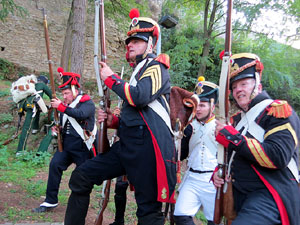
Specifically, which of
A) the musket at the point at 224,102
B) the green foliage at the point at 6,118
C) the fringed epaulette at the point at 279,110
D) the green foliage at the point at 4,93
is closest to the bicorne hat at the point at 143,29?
the musket at the point at 224,102

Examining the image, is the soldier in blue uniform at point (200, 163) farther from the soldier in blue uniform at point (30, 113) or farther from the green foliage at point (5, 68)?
the green foliage at point (5, 68)

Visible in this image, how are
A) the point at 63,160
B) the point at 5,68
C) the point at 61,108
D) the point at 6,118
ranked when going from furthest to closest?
1. the point at 5,68
2. the point at 6,118
3. the point at 63,160
4. the point at 61,108

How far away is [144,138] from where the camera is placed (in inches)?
98.3

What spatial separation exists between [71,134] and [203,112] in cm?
211

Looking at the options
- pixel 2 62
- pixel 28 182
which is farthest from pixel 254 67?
pixel 2 62

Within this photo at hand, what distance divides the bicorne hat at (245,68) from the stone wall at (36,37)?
46.0 feet

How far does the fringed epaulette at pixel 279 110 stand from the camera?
1.95 metres

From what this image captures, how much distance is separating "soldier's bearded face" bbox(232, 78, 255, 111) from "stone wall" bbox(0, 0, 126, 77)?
46.3 ft

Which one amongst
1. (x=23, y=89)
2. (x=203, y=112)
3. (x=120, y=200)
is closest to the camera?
(x=203, y=112)

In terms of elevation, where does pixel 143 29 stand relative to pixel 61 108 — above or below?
above

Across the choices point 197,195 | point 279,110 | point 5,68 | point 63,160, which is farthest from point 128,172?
point 5,68

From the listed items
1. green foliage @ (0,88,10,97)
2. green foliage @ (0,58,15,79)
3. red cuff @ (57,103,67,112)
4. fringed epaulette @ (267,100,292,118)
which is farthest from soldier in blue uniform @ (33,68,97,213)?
green foliage @ (0,58,15,79)

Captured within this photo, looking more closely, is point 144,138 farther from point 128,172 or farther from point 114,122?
point 114,122

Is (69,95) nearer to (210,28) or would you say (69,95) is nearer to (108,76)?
(108,76)
